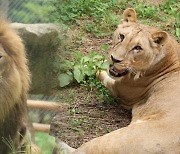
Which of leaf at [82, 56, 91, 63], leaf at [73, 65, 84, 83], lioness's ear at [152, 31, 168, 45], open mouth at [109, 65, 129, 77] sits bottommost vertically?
leaf at [73, 65, 84, 83]

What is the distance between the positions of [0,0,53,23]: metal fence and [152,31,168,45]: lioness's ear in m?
0.97

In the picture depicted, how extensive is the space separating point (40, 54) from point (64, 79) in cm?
32

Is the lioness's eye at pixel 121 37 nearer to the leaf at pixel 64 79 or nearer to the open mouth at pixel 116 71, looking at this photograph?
the open mouth at pixel 116 71

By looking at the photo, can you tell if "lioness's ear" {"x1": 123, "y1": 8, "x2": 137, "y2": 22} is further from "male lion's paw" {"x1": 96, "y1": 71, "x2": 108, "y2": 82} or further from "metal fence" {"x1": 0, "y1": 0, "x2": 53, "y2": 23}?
"metal fence" {"x1": 0, "y1": 0, "x2": 53, "y2": 23}

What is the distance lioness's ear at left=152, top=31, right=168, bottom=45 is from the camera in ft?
11.4

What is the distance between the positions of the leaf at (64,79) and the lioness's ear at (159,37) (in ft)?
2.84

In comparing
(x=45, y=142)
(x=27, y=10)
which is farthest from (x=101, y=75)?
(x=45, y=142)

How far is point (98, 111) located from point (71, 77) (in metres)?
Answer: 0.44

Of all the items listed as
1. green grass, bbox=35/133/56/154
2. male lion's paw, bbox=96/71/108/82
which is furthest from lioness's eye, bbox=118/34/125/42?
green grass, bbox=35/133/56/154

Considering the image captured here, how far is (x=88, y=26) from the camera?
4945mm

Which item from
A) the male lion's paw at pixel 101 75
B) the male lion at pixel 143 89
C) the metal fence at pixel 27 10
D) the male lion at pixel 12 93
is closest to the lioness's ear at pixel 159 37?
the male lion at pixel 143 89

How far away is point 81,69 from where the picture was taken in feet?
13.2

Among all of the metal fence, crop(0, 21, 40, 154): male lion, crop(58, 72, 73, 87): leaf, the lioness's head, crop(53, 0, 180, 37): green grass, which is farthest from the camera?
crop(53, 0, 180, 37): green grass

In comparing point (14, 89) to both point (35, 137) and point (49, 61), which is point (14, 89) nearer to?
point (35, 137)
